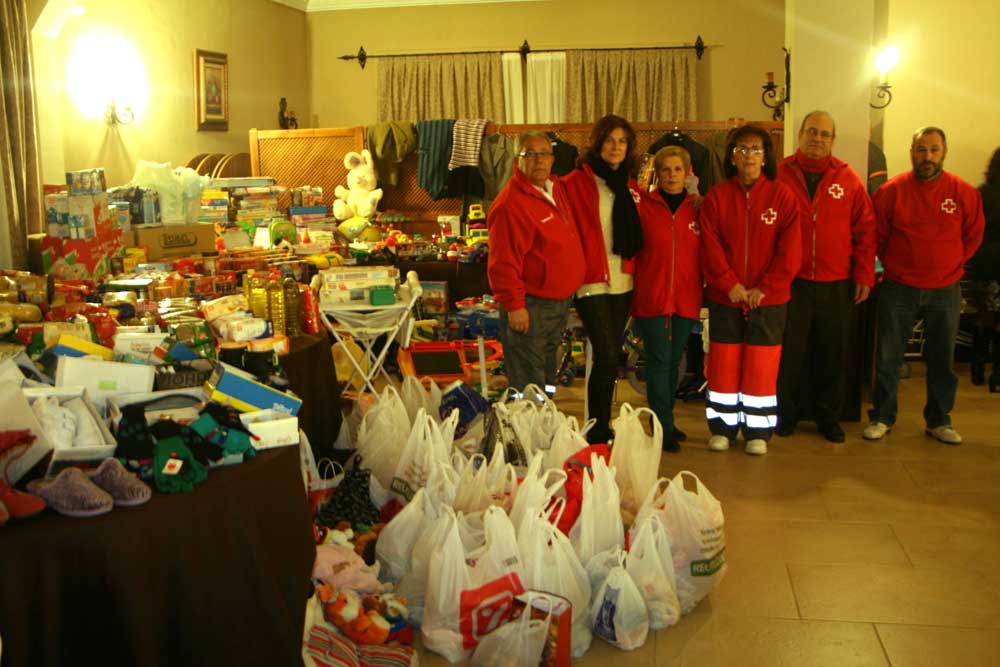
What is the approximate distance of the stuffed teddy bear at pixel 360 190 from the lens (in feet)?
26.8

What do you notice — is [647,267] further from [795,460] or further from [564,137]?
[564,137]

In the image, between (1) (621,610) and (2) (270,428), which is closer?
(2) (270,428)

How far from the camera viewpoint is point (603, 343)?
4656mm

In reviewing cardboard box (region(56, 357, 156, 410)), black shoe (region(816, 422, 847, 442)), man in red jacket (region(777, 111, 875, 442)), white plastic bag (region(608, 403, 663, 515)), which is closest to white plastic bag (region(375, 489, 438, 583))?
white plastic bag (region(608, 403, 663, 515))

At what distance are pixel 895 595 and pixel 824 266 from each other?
1.99 metres

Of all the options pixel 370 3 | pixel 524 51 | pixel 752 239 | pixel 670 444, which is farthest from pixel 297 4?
pixel 670 444

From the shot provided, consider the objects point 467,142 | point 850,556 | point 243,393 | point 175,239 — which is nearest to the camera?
point 243,393

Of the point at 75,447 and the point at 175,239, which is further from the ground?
the point at 175,239

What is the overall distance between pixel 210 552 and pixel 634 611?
4.27 feet

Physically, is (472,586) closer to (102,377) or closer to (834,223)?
(102,377)

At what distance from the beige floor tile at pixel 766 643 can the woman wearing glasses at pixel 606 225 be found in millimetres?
1809

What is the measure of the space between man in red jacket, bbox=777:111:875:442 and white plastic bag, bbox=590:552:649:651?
7.90 ft

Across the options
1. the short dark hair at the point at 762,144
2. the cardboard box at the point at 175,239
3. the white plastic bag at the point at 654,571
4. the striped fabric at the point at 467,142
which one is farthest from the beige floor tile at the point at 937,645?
the striped fabric at the point at 467,142

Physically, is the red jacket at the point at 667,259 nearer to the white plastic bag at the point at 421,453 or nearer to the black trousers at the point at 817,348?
the black trousers at the point at 817,348
